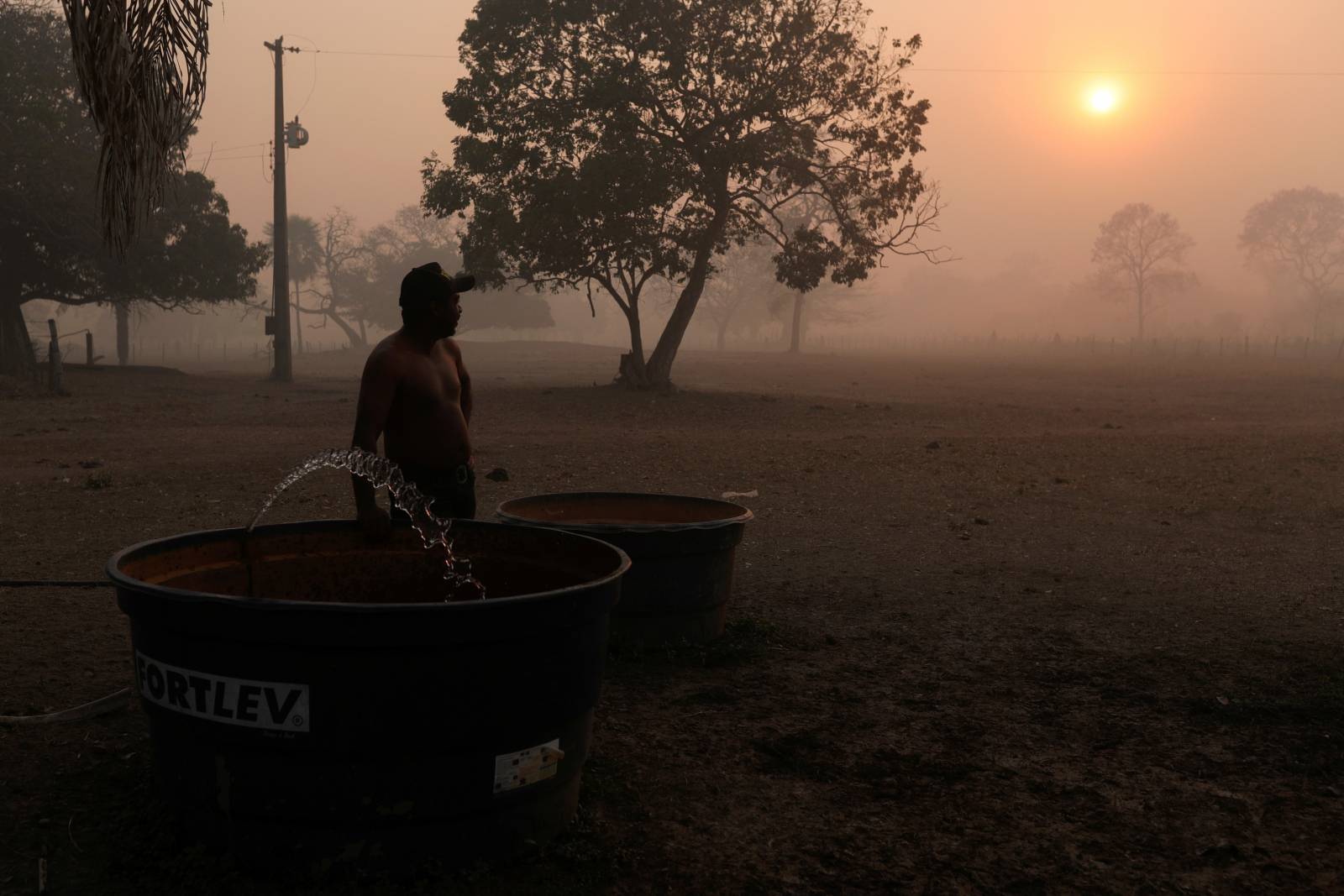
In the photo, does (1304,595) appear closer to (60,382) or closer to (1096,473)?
(1096,473)

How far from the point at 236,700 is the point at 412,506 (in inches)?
61.5

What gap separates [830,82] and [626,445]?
531 inches

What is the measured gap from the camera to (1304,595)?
705 cm

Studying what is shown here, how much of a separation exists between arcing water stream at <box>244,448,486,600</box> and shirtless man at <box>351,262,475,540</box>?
0.65 feet

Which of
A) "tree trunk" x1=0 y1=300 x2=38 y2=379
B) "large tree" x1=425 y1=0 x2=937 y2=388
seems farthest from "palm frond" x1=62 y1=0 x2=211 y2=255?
"tree trunk" x1=0 y1=300 x2=38 y2=379

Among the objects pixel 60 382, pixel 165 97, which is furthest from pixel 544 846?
pixel 60 382

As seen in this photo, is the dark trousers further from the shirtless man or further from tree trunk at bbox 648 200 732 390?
tree trunk at bbox 648 200 732 390

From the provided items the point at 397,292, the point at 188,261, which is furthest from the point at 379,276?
the point at 188,261

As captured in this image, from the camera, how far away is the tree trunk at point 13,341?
31922 millimetres

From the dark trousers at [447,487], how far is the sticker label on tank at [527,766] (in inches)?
64.2

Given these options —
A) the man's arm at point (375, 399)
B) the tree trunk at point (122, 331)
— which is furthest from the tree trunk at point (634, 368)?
the tree trunk at point (122, 331)

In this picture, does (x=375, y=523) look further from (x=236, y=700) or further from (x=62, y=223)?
(x=62, y=223)

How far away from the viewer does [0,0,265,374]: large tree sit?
97.8 feet

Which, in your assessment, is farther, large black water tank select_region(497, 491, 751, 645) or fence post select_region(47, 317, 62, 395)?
fence post select_region(47, 317, 62, 395)
